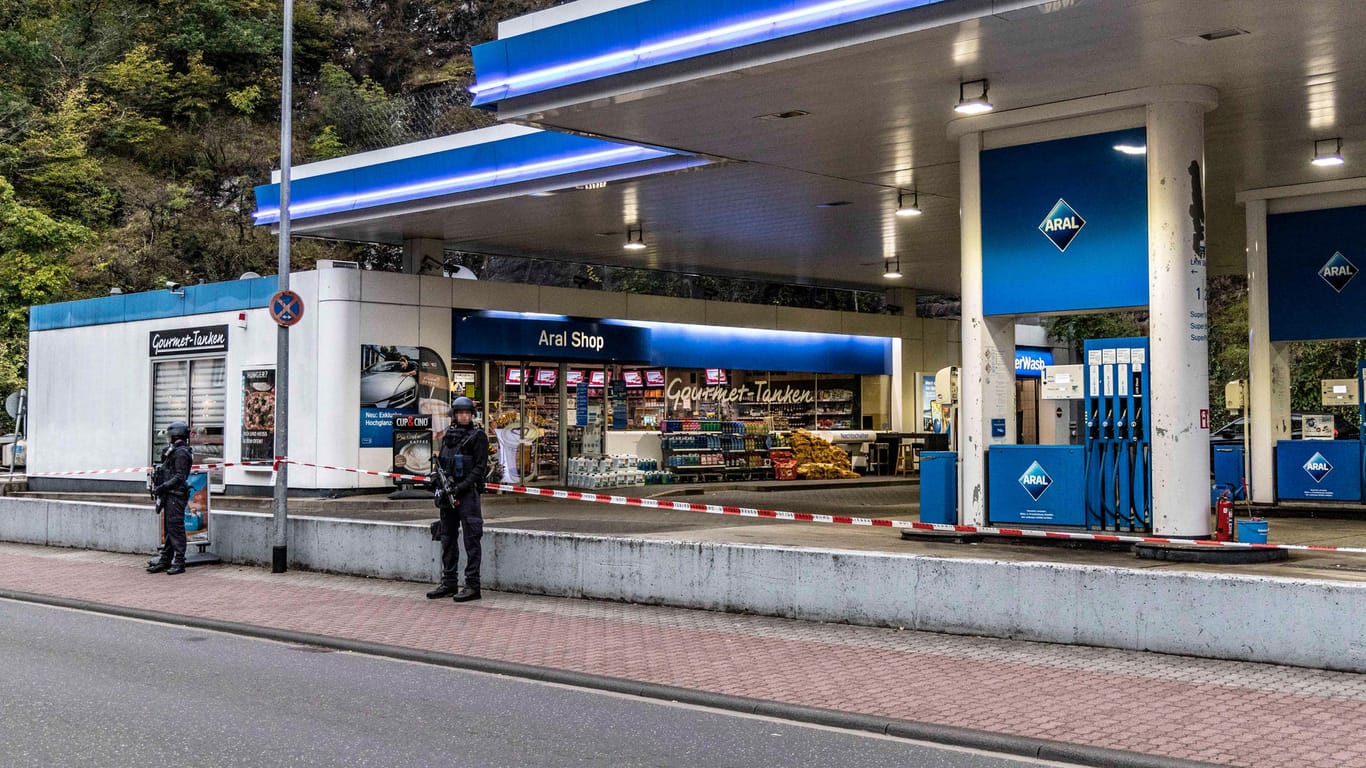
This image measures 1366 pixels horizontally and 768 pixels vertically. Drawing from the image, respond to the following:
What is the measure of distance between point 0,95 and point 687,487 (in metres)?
33.3

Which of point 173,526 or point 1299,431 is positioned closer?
point 173,526

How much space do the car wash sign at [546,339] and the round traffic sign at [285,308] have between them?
851 cm

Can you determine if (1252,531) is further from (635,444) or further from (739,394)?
(739,394)

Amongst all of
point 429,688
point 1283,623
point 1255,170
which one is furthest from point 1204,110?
point 429,688

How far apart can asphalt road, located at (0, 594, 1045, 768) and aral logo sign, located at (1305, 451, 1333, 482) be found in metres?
13.8

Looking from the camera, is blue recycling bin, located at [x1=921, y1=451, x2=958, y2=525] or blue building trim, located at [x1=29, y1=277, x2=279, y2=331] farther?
blue building trim, located at [x1=29, y1=277, x2=279, y2=331]

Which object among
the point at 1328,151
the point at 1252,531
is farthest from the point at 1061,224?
the point at 1328,151

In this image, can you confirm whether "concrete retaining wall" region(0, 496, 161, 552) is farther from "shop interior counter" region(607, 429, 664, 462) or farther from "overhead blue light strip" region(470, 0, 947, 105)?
"shop interior counter" region(607, 429, 664, 462)

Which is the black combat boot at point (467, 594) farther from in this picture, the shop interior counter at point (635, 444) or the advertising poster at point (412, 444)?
the shop interior counter at point (635, 444)

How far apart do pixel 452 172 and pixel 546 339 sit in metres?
6.02

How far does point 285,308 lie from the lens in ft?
50.9

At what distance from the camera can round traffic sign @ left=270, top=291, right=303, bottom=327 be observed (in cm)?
1540

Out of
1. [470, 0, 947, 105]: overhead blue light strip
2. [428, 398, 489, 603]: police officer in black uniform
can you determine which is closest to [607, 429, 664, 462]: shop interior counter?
[470, 0, 947, 105]: overhead blue light strip

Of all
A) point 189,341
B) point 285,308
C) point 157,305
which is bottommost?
point 285,308
